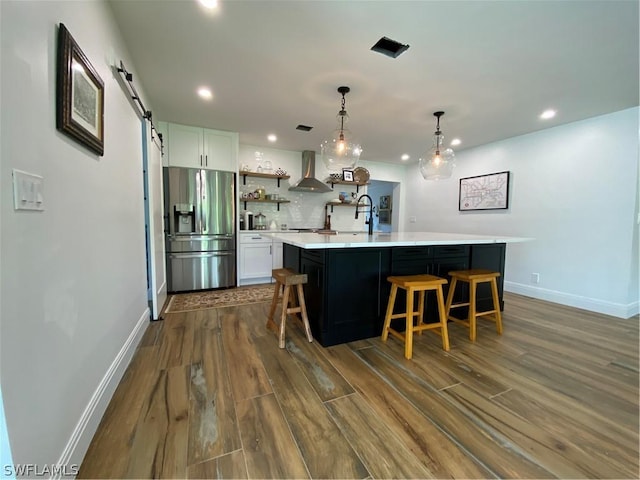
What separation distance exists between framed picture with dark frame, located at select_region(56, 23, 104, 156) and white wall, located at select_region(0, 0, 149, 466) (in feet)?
0.11

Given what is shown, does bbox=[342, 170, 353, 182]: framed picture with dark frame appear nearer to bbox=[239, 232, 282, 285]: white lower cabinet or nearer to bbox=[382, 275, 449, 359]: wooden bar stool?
bbox=[239, 232, 282, 285]: white lower cabinet

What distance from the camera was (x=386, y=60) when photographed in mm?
2184

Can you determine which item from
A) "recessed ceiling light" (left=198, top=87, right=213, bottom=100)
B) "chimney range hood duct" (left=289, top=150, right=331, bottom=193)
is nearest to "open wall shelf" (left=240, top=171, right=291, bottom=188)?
"chimney range hood duct" (left=289, top=150, right=331, bottom=193)

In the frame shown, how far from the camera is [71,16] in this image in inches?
48.4

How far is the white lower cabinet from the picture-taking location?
4320 millimetres

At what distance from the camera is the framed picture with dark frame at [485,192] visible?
13.9ft

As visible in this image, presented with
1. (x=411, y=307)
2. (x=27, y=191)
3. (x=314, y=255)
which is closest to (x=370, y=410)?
(x=411, y=307)

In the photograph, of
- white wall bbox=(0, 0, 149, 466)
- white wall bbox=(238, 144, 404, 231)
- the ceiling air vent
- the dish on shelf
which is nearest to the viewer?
white wall bbox=(0, 0, 149, 466)

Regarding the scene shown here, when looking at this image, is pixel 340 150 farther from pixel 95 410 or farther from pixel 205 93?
pixel 95 410

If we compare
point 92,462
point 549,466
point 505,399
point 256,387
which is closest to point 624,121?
point 505,399

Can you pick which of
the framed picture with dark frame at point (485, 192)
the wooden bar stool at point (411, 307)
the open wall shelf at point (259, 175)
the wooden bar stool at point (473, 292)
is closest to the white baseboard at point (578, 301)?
the framed picture with dark frame at point (485, 192)

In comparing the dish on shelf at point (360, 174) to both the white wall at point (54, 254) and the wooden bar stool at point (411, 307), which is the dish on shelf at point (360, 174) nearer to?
the wooden bar stool at point (411, 307)

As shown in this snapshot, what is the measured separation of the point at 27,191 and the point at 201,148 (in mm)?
3373

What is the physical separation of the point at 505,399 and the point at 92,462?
2178 millimetres
